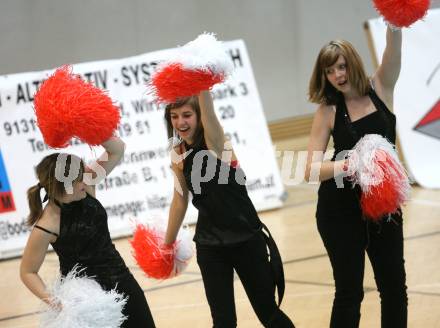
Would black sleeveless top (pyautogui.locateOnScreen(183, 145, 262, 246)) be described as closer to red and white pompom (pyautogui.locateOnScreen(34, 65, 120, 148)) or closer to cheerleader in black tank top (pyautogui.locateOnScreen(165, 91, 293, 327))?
cheerleader in black tank top (pyautogui.locateOnScreen(165, 91, 293, 327))

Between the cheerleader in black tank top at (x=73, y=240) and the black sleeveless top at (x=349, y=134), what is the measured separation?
3.04 feet

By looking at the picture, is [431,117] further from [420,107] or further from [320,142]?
[320,142]

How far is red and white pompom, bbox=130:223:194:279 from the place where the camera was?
379 centimetres

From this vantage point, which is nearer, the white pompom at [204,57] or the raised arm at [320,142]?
the white pompom at [204,57]

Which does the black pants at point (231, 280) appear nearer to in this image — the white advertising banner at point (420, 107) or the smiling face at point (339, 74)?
the smiling face at point (339, 74)

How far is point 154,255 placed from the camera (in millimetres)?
3777

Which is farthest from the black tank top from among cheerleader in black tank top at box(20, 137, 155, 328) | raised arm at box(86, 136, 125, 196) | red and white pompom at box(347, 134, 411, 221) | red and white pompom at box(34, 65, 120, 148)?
red and white pompom at box(347, 134, 411, 221)

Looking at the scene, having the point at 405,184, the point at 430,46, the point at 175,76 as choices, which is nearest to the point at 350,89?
the point at 405,184

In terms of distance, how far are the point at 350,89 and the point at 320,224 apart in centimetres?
61

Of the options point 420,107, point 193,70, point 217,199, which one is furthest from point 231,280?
point 420,107

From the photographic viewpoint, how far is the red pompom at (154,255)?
3781mm

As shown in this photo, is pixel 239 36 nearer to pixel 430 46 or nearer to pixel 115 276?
pixel 430 46

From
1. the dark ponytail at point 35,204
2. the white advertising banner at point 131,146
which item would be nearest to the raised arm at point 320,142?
the dark ponytail at point 35,204

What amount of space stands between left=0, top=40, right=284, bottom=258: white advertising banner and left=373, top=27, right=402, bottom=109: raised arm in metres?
3.39
